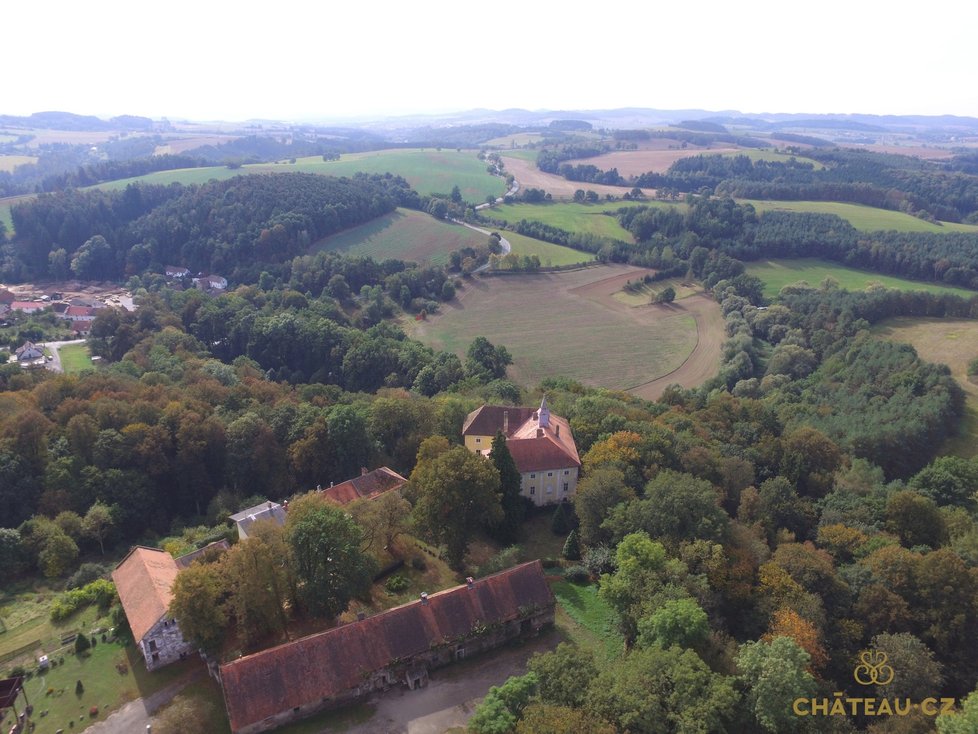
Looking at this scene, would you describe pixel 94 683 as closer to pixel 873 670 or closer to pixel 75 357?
pixel 873 670

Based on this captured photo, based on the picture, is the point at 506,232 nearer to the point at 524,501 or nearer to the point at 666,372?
the point at 666,372

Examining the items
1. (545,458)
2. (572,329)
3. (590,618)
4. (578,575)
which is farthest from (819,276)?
(590,618)

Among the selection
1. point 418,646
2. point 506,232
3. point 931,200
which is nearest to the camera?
point 418,646

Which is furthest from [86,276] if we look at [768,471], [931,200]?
[931,200]

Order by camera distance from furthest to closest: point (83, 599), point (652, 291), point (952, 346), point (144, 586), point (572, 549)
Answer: point (652, 291)
point (952, 346)
point (572, 549)
point (83, 599)
point (144, 586)

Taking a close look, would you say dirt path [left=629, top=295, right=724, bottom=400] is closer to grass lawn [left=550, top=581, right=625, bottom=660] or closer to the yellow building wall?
the yellow building wall

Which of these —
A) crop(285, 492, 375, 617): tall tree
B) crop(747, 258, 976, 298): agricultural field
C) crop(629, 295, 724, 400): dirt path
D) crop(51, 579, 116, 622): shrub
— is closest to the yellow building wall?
crop(285, 492, 375, 617): tall tree

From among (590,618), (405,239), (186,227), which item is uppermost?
(186,227)
